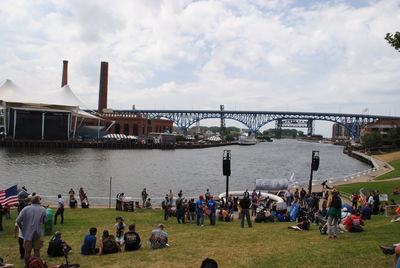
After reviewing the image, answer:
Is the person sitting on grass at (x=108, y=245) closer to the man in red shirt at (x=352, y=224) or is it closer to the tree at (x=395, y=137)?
the man in red shirt at (x=352, y=224)

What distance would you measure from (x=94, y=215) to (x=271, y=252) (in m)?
10.1

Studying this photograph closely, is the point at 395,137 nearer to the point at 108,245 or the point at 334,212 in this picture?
the point at 334,212

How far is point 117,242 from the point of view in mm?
9812

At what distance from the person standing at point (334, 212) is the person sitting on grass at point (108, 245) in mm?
6023

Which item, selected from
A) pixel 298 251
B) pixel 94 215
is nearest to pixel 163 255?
pixel 298 251

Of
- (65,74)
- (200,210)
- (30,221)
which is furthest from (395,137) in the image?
(65,74)

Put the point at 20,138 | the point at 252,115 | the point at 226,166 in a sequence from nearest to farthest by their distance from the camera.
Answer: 1. the point at 226,166
2. the point at 20,138
3. the point at 252,115

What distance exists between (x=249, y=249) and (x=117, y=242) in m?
3.70

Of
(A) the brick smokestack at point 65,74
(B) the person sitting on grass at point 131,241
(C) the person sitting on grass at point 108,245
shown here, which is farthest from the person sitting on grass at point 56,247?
(A) the brick smokestack at point 65,74

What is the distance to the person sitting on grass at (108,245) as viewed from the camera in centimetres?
920

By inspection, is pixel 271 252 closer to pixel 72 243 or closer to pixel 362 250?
pixel 362 250

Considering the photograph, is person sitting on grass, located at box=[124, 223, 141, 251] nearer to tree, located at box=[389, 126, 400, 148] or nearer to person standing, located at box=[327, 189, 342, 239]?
person standing, located at box=[327, 189, 342, 239]

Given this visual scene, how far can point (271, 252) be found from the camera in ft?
28.8

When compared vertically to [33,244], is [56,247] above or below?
below
